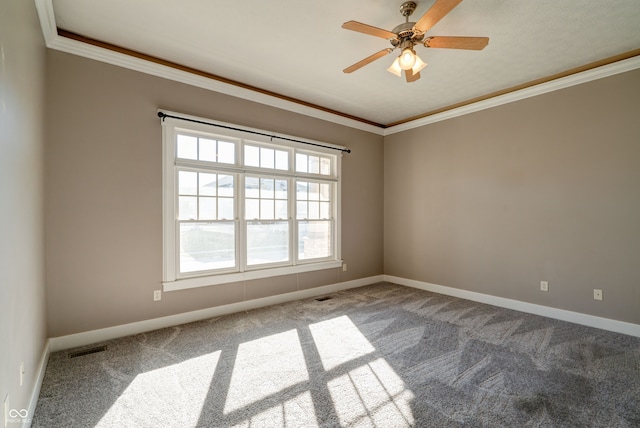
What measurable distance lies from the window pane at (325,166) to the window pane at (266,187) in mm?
1001

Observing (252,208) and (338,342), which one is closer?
(338,342)

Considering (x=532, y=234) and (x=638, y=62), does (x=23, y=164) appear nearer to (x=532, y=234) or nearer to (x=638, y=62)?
(x=532, y=234)

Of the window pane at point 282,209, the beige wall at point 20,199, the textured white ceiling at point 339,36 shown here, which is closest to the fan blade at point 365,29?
the textured white ceiling at point 339,36

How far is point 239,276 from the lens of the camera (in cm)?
387

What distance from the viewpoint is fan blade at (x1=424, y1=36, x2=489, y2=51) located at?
2285mm

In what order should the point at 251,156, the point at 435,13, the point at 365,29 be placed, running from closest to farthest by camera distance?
the point at 435,13 < the point at 365,29 < the point at 251,156

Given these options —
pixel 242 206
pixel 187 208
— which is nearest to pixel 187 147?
pixel 187 208

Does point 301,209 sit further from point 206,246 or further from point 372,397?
point 372,397

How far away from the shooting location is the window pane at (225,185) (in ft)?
12.4

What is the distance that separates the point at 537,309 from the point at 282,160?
394 cm

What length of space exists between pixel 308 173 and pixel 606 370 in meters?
3.87

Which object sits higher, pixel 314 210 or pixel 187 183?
pixel 187 183

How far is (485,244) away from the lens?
4.36 meters

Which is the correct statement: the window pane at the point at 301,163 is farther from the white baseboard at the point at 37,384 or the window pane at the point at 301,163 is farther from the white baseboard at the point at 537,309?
the white baseboard at the point at 37,384
